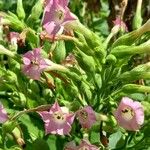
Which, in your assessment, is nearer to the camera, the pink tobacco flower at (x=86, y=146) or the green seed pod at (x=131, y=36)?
the pink tobacco flower at (x=86, y=146)

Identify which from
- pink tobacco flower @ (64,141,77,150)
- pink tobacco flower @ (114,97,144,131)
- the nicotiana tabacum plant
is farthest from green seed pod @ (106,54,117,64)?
pink tobacco flower @ (64,141,77,150)

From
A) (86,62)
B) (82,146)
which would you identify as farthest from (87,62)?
(82,146)

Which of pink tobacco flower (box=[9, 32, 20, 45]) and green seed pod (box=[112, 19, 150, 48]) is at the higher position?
green seed pod (box=[112, 19, 150, 48])

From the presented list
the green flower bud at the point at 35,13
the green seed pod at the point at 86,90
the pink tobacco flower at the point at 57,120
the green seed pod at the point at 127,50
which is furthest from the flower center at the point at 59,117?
the green flower bud at the point at 35,13

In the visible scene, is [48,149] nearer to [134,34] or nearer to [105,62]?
[105,62]

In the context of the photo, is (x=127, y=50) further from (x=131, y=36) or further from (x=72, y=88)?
(x=72, y=88)

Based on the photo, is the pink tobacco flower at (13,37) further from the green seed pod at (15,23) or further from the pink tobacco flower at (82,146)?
the pink tobacco flower at (82,146)

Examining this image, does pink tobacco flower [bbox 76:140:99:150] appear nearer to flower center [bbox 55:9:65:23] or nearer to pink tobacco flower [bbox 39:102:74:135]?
pink tobacco flower [bbox 39:102:74:135]

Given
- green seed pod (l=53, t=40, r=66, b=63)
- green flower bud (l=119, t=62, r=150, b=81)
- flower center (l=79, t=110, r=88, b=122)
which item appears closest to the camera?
flower center (l=79, t=110, r=88, b=122)
